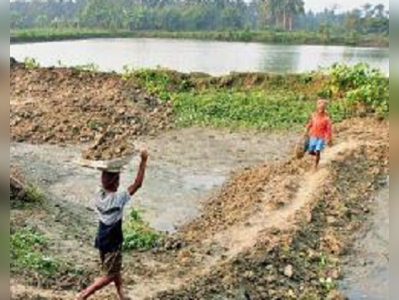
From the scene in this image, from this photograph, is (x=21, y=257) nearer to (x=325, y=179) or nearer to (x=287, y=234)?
(x=287, y=234)

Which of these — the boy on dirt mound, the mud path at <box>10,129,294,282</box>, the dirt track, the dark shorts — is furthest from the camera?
the mud path at <box>10,129,294,282</box>

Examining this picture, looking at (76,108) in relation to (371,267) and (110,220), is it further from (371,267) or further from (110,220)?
(110,220)

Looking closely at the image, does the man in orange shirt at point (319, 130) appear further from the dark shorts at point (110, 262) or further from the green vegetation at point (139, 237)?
the dark shorts at point (110, 262)

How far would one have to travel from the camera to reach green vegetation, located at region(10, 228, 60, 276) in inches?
230

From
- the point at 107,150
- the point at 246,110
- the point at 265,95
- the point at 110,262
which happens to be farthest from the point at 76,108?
the point at 110,262

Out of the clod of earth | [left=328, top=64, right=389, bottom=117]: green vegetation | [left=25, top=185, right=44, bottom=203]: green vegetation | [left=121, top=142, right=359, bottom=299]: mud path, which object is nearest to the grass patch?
[left=328, top=64, right=389, bottom=117]: green vegetation

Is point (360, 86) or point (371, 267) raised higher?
point (360, 86)

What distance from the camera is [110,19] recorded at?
74.3 m

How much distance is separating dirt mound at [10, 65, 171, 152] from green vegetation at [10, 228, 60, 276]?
230 inches

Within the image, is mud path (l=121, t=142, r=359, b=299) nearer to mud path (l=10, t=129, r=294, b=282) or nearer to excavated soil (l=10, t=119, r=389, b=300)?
excavated soil (l=10, t=119, r=389, b=300)

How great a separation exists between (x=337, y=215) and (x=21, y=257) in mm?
4670

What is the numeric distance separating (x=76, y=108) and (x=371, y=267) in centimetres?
1081

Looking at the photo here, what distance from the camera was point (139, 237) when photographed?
24.5 ft

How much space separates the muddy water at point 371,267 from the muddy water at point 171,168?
8.43ft
